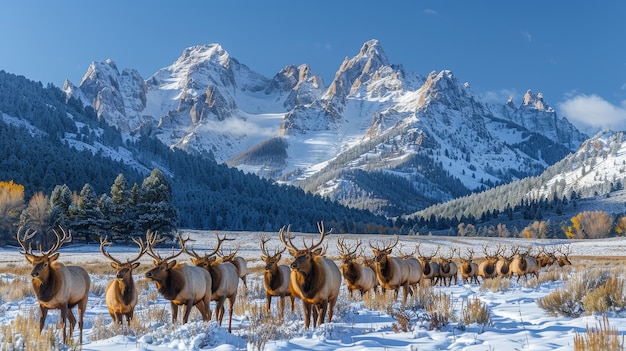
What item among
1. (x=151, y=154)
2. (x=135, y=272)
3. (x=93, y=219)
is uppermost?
(x=151, y=154)

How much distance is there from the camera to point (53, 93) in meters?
198

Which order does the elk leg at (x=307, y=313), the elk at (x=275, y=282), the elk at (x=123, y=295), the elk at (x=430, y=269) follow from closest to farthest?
the elk leg at (x=307, y=313) < the elk at (x=123, y=295) < the elk at (x=275, y=282) < the elk at (x=430, y=269)

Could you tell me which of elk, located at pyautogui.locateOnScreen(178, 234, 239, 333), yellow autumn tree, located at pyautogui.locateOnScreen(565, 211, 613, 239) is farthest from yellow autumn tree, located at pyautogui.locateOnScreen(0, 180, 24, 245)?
yellow autumn tree, located at pyautogui.locateOnScreen(565, 211, 613, 239)

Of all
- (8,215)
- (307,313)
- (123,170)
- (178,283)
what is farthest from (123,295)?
(123,170)

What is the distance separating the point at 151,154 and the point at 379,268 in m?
178

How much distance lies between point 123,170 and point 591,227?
116501mm

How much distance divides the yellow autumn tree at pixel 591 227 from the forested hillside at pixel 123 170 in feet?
153

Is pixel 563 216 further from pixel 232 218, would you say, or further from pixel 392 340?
pixel 392 340

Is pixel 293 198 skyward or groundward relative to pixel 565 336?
skyward

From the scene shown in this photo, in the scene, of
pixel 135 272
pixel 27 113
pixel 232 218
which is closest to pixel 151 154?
pixel 27 113

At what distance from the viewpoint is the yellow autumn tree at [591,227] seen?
11649 centimetres

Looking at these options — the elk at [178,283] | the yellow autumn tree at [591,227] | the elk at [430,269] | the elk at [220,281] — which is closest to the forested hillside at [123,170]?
the yellow autumn tree at [591,227]

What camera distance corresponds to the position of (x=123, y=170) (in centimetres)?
13375

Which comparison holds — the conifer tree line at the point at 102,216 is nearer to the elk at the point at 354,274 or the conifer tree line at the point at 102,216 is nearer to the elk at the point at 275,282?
the elk at the point at 354,274
